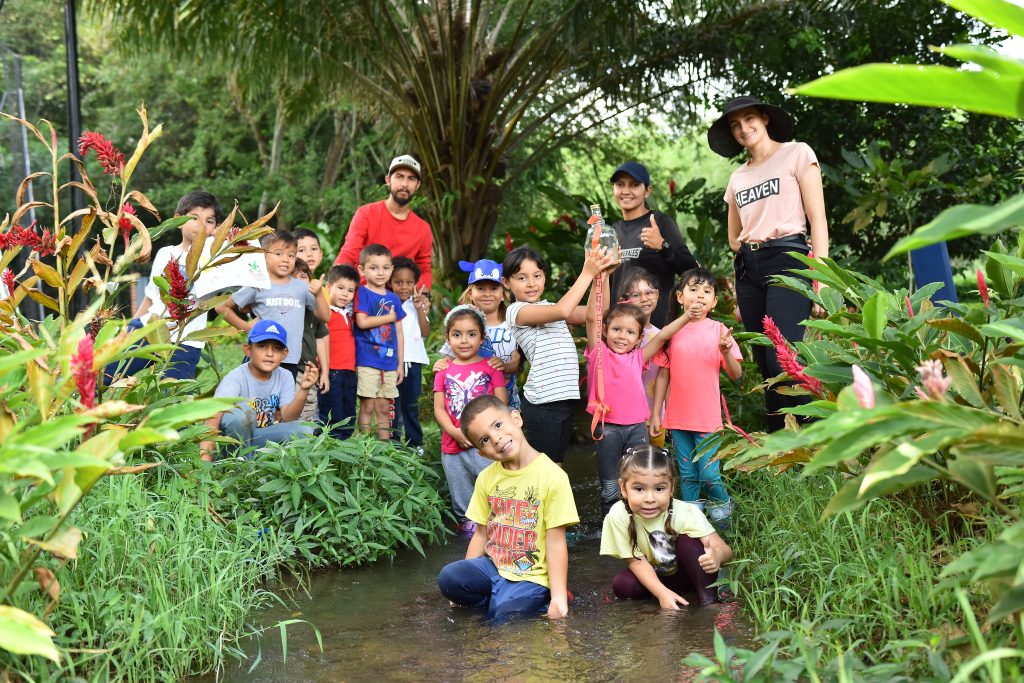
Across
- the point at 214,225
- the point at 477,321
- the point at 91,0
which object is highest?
the point at 91,0

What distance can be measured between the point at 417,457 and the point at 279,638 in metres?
1.83

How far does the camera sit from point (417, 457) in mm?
5336

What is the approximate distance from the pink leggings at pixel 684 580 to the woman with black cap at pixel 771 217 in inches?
47.6

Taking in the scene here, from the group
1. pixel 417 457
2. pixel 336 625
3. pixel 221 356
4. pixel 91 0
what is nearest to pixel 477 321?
pixel 417 457

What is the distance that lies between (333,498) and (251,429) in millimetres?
754

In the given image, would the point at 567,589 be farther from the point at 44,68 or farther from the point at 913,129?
the point at 44,68

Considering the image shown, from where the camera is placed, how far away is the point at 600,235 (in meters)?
4.82

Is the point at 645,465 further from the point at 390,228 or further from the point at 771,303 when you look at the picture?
the point at 390,228

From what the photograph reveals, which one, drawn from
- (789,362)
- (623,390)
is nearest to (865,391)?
(789,362)

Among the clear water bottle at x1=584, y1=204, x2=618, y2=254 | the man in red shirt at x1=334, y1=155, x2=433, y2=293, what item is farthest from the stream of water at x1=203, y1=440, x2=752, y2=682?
the man in red shirt at x1=334, y1=155, x2=433, y2=293

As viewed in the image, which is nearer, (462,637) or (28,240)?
(28,240)

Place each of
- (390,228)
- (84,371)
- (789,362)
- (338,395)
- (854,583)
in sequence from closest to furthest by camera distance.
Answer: (84,371) < (789,362) < (854,583) < (338,395) < (390,228)

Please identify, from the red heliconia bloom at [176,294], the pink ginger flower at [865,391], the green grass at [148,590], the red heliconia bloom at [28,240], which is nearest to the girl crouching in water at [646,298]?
the green grass at [148,590]

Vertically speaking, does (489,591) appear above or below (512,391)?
below
